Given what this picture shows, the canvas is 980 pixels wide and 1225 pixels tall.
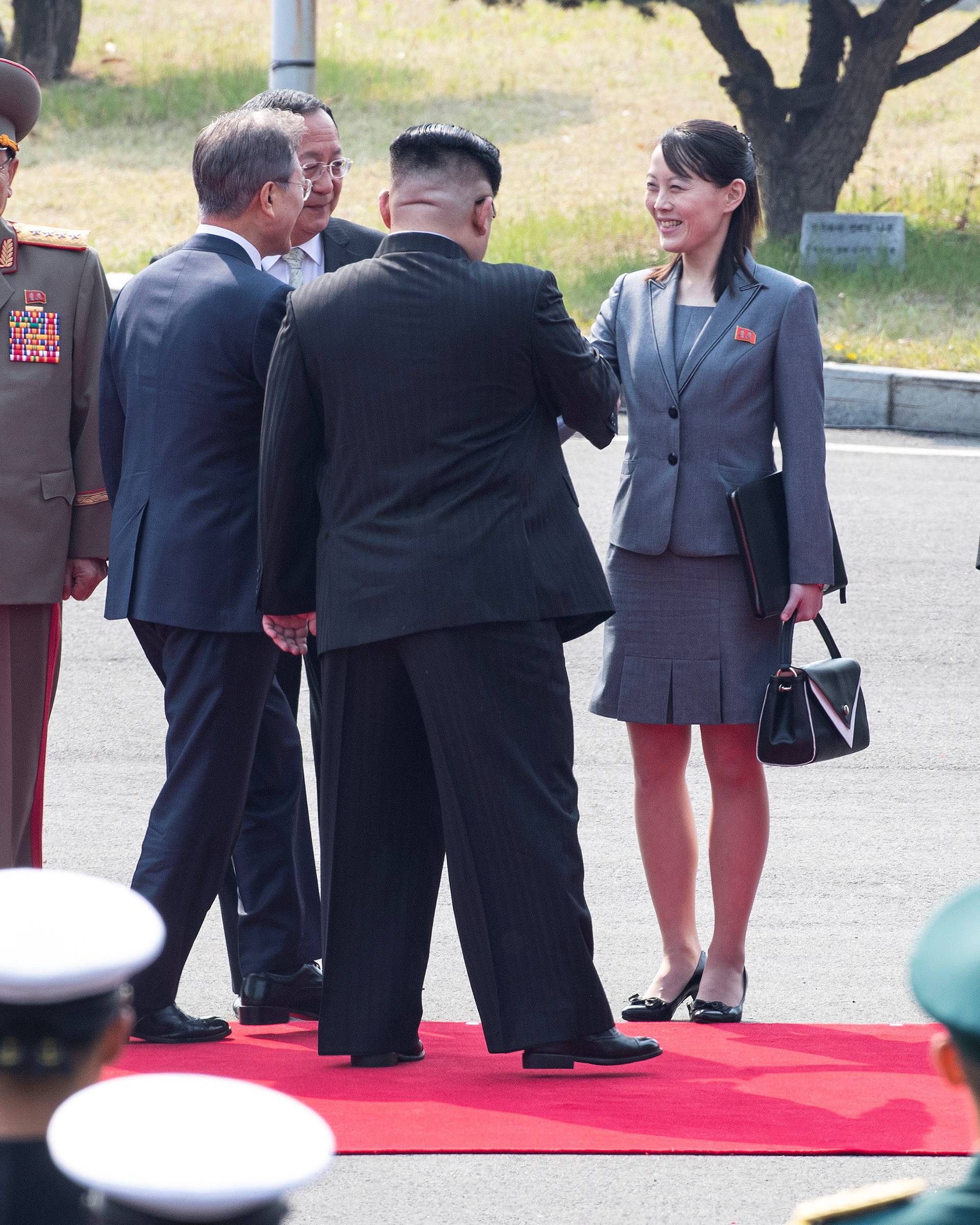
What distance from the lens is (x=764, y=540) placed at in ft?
13.3

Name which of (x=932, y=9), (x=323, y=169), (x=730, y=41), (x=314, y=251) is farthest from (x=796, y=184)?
(x=323, y=169)

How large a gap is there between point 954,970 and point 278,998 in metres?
2.83

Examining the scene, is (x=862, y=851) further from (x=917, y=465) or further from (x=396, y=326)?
(x=917, y=465)

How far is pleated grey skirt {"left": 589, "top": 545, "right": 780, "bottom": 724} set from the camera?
13.5ft

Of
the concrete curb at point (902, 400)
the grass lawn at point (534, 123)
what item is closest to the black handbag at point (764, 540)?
the concrete curb at point (902, 400)

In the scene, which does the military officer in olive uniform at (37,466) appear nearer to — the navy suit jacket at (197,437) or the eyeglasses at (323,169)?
the navy suit jacket at (197,437)

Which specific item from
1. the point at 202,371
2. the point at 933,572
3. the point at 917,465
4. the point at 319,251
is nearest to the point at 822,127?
the point at 917,465

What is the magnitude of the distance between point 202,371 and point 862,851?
2.49m

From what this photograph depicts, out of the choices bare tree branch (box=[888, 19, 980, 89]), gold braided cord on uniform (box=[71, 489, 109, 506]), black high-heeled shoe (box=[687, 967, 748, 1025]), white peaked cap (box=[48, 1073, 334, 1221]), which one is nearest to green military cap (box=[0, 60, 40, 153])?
gold braided cord on uniform (box=[71, 489, 109, 506])

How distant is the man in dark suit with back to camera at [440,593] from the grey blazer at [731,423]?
1.74 ft

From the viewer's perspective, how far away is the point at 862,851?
17.2ft

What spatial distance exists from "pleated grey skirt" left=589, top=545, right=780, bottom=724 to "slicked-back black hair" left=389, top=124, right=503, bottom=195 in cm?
103

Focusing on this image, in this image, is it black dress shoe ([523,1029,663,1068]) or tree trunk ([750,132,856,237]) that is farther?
tree trunk ([750,132,856,237])

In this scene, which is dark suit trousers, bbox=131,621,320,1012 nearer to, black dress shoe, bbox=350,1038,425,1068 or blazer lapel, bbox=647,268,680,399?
black dress shoe, bbox=350,1038,425,1068
